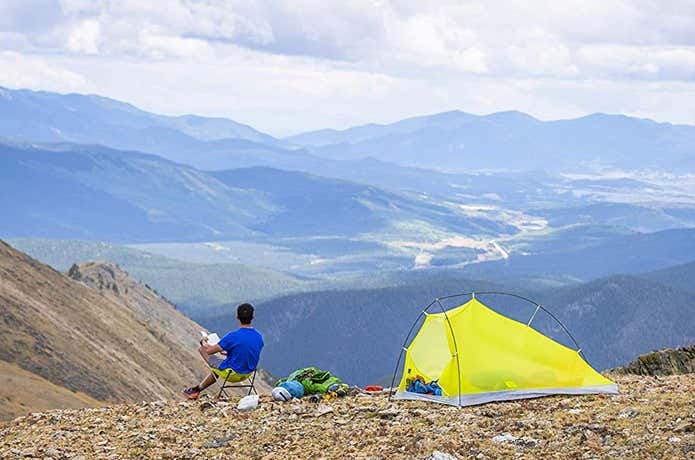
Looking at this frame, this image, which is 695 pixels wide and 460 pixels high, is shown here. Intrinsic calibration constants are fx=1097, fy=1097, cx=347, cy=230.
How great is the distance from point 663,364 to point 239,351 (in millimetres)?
11307

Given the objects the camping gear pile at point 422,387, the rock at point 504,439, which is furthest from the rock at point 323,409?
the rock at point 504,439

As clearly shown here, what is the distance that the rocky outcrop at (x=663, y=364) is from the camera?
2727 cm

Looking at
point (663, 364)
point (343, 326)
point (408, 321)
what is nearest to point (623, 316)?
point (408, 321)

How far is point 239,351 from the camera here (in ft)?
75.0

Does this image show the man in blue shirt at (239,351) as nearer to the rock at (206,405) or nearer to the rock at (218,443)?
the rock at (206,405)

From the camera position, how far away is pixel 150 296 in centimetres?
12206

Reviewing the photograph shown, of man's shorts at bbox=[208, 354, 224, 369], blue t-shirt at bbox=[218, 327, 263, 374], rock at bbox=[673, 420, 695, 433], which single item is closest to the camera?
rock at bbox=[673, 420, 695, 433]

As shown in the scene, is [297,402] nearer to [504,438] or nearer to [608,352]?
[504,438]

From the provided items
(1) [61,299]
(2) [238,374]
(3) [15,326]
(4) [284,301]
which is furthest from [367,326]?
(2) [238,374]

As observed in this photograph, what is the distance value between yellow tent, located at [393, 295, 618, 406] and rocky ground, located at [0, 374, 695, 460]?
1.52 feet

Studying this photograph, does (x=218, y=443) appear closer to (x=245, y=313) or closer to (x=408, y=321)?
(x=245, y=313)

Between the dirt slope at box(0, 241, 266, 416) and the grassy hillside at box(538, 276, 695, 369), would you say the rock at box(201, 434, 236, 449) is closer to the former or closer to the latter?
the dirt slope at box(0, 241, 266, 416)

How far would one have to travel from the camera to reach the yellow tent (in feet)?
69.2

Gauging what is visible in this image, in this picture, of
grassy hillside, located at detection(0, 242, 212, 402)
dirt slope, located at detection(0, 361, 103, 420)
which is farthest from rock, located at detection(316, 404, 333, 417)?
grassy hillside, located at detection(0, 242, 212, 402)
